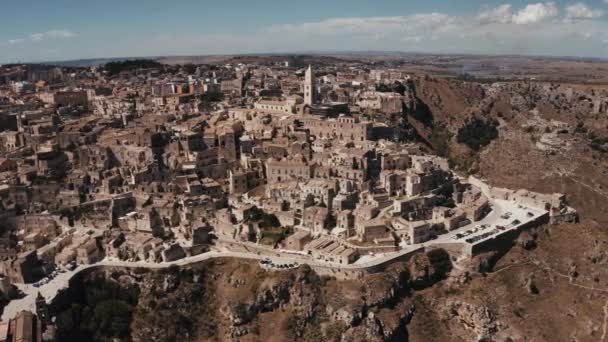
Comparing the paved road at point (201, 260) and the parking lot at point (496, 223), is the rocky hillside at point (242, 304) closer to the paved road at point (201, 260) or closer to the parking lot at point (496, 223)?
the paved road at point (201, 260)

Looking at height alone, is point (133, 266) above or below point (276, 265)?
below

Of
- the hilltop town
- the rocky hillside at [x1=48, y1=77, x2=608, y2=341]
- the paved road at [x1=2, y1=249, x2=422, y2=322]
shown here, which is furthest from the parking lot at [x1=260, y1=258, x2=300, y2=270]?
the rocky hillside at [x1=48, y1=77, x2=608, y2=341]

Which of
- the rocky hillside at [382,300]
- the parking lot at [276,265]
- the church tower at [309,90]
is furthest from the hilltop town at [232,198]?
the rocky hillside at [382,300]

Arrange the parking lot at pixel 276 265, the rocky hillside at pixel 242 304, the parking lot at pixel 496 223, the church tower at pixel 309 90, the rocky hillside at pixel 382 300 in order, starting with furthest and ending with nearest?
the church tower at pixel 309 90
the parking lot at pixel 496 223
the parking lot at pixel 276 265
the rocky hillside at pixel 382 300
the rocky hillside at pixel 242 304

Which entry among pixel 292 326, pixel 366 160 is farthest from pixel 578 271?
pixel 292 326

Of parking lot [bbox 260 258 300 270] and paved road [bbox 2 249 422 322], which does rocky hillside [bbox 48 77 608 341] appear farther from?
paved road [bbox 2 249 422 322]

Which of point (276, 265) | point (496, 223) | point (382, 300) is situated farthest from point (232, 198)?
point (496, 223)

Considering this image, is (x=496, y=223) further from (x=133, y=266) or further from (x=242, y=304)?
(x=133, y=266)

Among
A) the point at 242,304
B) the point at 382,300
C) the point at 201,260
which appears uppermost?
the point at 201,260

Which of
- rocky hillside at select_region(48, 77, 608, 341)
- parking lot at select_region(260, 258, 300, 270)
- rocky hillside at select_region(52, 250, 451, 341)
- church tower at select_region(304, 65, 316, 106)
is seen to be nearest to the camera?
rocky hillside at select_region(52, 250, 451, 341)
